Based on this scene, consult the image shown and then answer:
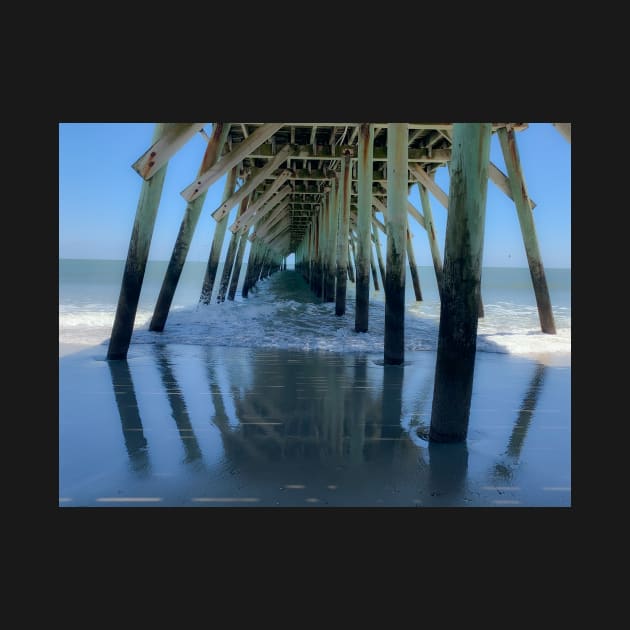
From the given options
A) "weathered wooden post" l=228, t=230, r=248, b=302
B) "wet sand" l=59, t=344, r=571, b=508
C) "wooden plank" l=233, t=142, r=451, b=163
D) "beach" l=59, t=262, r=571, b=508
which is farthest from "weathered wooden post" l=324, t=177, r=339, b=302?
"wet sand" l=59, t=344, r=571, b=508

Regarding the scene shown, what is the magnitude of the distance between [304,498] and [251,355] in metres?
3.05

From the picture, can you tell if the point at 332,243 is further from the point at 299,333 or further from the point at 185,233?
the point at 185,233

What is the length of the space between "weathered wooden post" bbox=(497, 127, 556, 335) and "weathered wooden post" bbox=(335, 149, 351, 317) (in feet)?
8.86

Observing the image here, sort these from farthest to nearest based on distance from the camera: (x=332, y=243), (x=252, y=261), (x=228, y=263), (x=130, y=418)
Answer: (x=252, y=261)
(x=228, y=263)
(x=332, y=243)
(x=130, y=418)

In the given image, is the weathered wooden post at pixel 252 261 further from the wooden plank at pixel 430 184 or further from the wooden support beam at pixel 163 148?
the wooden support beam at pixel 163 148

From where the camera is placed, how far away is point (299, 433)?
2.71 m

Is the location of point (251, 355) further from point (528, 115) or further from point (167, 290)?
point (528, 115)

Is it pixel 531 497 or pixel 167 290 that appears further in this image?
pixel 167 290

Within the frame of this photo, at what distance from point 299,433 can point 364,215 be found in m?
4.06

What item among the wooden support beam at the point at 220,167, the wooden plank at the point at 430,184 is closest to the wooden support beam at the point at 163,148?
the wooden support beam at the point at 220,167

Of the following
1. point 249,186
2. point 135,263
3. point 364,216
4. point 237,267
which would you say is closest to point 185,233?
point 135,263

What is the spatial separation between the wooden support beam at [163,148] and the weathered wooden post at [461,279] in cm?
269

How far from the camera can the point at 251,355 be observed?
4.99m

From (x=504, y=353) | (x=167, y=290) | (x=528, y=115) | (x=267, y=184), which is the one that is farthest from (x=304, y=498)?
(x=267, y=184)
